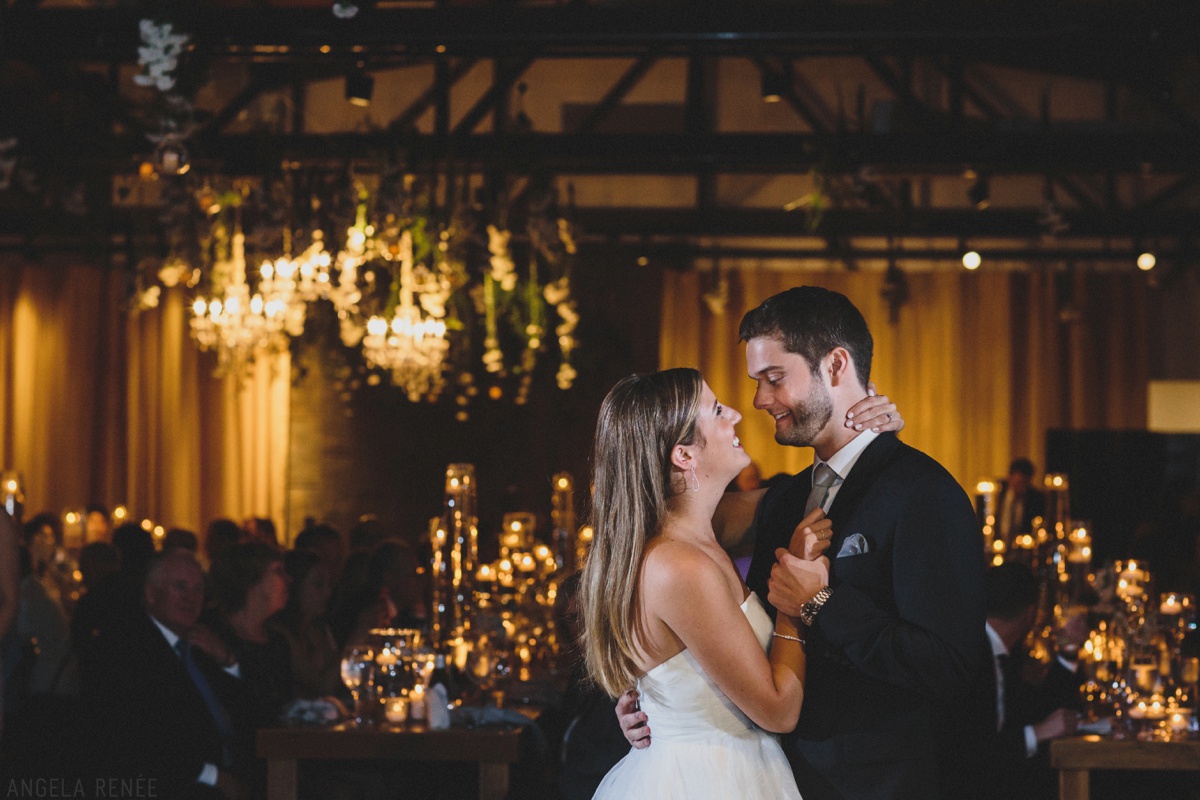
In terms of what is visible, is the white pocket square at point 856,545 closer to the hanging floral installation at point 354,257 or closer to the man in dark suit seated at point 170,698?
the man in dark suit seated at point 170,698

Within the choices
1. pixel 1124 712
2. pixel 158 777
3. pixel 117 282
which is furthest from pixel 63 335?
pixel 1124 712

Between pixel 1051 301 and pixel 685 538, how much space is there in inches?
458

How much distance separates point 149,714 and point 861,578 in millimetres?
2463

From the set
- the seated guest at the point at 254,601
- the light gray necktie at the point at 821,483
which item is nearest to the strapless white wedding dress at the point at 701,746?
the light gray necktie at the point at 821,483

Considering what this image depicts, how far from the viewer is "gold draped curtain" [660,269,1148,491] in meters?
13.2

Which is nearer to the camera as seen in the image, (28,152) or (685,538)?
(685,538)

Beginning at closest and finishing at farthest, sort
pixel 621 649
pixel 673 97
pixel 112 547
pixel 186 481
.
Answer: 1. pixel 621 649
2. pixel 112 547
3. pixel 673 97
4. pixel 186 481

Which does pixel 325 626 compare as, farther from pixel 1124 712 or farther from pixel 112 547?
pixel 1124 712

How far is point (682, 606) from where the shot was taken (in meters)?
2.37

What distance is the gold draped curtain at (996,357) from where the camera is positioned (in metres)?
13.2

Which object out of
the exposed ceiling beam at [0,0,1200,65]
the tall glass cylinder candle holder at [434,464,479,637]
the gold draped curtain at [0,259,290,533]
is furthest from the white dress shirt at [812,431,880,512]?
the gold draped curtain at [0,259,290,533]

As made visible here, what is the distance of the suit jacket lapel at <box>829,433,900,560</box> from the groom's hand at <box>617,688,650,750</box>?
45cm

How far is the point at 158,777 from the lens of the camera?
13.2 ft

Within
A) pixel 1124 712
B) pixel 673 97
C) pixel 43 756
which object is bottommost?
pixel 43 756
